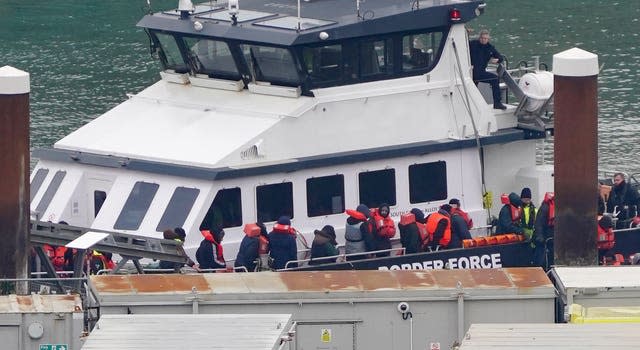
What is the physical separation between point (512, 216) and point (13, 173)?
5.92 meters

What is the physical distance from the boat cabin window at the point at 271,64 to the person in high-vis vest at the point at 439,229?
2223 millimetres

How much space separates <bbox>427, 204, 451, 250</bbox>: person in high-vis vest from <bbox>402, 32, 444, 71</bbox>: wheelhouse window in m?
1.89

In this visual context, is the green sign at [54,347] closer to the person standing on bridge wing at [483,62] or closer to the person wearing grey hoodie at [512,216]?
the person wearing grey hoodie at [512,216]

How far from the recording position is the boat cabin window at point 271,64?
20.3 meters

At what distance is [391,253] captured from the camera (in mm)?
20438

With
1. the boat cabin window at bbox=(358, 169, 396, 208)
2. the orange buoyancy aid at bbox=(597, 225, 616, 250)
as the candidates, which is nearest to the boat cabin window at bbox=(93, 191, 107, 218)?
the boat cabin window at bbox=(358, 169, 396, 208)

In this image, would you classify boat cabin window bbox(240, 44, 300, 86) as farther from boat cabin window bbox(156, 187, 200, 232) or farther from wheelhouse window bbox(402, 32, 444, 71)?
boat cabin window bbox(156, 187, 200, 232)

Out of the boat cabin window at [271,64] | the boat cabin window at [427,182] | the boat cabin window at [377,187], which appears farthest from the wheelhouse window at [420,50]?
the boat cabin window at [271,64]

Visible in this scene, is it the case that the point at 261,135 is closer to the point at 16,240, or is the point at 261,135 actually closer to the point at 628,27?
the point at 16,240

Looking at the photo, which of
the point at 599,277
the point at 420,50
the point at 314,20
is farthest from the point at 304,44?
the point at 599,277

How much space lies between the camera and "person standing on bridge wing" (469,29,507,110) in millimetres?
21656

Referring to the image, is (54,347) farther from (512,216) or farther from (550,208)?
(550,208)

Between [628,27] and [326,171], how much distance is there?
75.8 feet

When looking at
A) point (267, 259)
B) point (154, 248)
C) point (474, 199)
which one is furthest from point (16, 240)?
point (474, 199)
